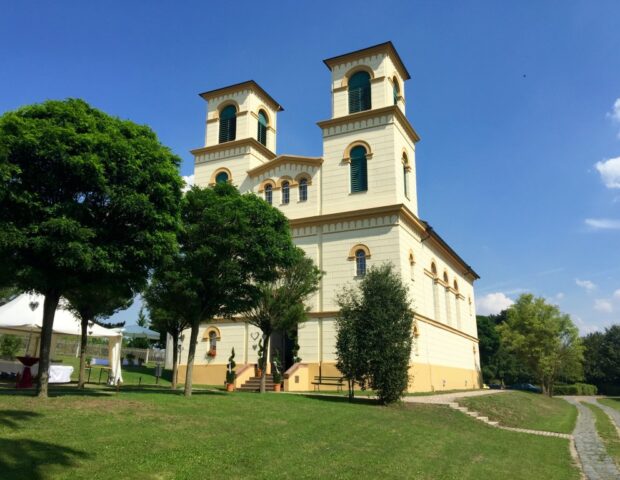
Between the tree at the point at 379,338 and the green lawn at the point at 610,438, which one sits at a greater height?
the tree at the point at 379,338

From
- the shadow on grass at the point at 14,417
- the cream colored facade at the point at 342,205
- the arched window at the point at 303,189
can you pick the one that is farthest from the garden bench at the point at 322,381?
the shadow on grass at the point at 14,417

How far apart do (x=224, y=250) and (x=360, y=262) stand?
13391mm

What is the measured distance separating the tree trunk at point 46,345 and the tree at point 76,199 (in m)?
0.03

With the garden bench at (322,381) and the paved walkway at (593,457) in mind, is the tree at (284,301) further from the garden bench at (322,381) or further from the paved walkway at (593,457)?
the paved walkway at (593,457)

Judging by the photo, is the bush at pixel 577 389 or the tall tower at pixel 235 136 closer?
the tall tower at pixel 235 136

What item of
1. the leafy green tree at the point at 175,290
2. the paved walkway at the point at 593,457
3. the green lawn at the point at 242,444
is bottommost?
the paved walkway at the point at 593,457

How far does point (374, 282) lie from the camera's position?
21062mm

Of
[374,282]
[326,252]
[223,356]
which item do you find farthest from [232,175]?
[374,282]

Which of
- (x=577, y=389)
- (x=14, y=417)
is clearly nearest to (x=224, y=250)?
(x=14, y=417)

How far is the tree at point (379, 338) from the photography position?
1992 cm

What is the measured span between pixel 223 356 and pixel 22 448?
24131 millimetres

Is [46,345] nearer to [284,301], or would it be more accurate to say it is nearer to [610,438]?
[284,301]

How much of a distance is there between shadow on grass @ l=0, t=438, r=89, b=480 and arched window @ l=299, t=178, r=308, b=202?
2542 cm

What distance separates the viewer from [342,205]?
3136cm
